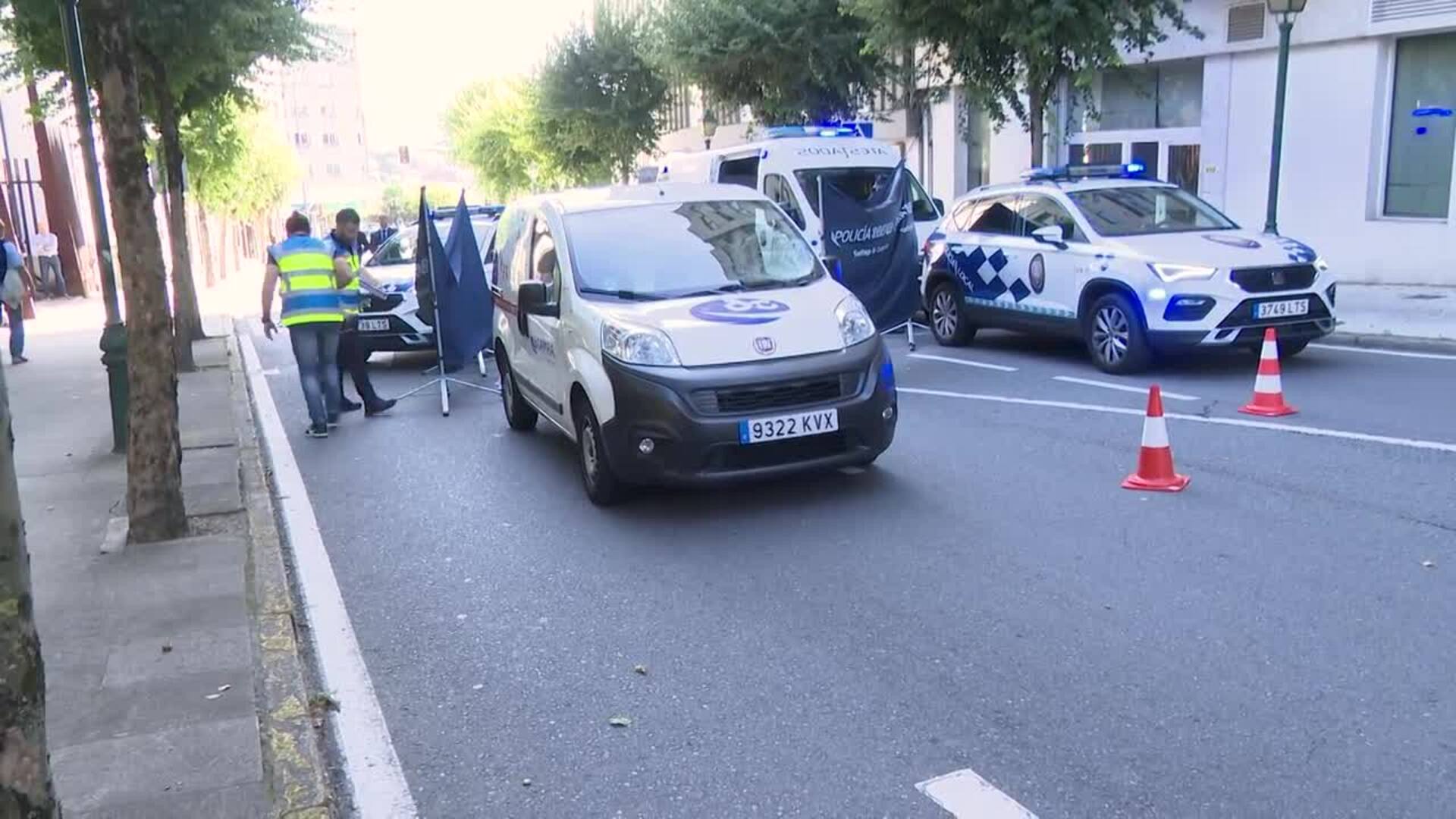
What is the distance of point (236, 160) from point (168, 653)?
3349cm

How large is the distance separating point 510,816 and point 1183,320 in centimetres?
816

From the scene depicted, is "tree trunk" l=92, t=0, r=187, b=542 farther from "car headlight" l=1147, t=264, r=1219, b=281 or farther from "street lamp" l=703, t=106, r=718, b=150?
"street lamp" l=703, t=106, r=718, b=150

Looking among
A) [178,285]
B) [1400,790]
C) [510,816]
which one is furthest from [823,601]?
Answer: [178,285]

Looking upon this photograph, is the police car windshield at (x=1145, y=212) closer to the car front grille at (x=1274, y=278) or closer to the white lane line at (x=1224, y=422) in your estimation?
the car front grille at (x=1274, y=278)

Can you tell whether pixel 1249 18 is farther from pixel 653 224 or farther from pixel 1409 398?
pixel 653 224

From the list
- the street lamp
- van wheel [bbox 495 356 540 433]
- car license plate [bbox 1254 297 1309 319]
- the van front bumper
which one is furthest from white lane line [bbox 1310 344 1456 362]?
the street lamp

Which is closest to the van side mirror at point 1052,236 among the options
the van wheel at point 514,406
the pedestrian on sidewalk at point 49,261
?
the van wheel at point 514,406

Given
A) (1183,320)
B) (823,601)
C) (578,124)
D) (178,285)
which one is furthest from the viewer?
(578,124)

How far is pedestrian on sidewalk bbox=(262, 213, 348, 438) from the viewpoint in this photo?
9734mm

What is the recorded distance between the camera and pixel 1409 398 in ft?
29.8

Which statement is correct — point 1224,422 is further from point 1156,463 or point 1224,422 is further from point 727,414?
point 727,414

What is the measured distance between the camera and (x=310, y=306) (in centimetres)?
983

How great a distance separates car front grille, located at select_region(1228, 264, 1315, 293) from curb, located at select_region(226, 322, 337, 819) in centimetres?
Result: 773

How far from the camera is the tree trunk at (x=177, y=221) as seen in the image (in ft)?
44.8
